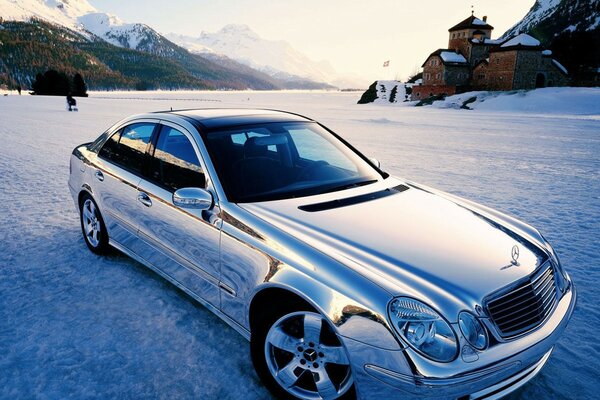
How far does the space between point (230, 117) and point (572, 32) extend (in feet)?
285

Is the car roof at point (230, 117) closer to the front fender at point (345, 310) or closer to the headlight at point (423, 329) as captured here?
the front fender at point (345, 310)

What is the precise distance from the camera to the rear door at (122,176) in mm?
3566

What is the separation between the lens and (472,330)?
192 cm

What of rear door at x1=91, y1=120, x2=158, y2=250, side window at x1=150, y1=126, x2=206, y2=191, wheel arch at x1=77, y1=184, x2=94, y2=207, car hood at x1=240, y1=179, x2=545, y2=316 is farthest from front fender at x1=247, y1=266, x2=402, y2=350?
wheel arch at x1=77, y1=184, x2=94, y2=207

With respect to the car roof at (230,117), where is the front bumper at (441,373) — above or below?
below

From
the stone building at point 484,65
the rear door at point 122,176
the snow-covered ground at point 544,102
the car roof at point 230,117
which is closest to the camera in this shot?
the car roof at point 230,117

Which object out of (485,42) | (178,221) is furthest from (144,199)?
(485,42)

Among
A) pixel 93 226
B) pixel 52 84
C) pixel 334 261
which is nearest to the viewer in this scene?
pixel 334 261

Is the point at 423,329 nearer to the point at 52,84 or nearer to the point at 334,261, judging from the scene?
the point at 334,261

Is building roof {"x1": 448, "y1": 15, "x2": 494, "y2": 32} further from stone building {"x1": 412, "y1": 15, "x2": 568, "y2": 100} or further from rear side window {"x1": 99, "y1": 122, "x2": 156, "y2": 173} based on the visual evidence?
rear side window {"x1": 99, "y1": 122, "x2": 156, "y2": 173}

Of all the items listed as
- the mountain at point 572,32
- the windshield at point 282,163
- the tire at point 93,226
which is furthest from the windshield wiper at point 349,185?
the mountain at point 572,32

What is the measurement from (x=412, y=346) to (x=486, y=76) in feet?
215

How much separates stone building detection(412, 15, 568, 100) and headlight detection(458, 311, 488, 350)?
61.2 metres

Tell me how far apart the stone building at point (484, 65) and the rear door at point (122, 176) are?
60350mm
